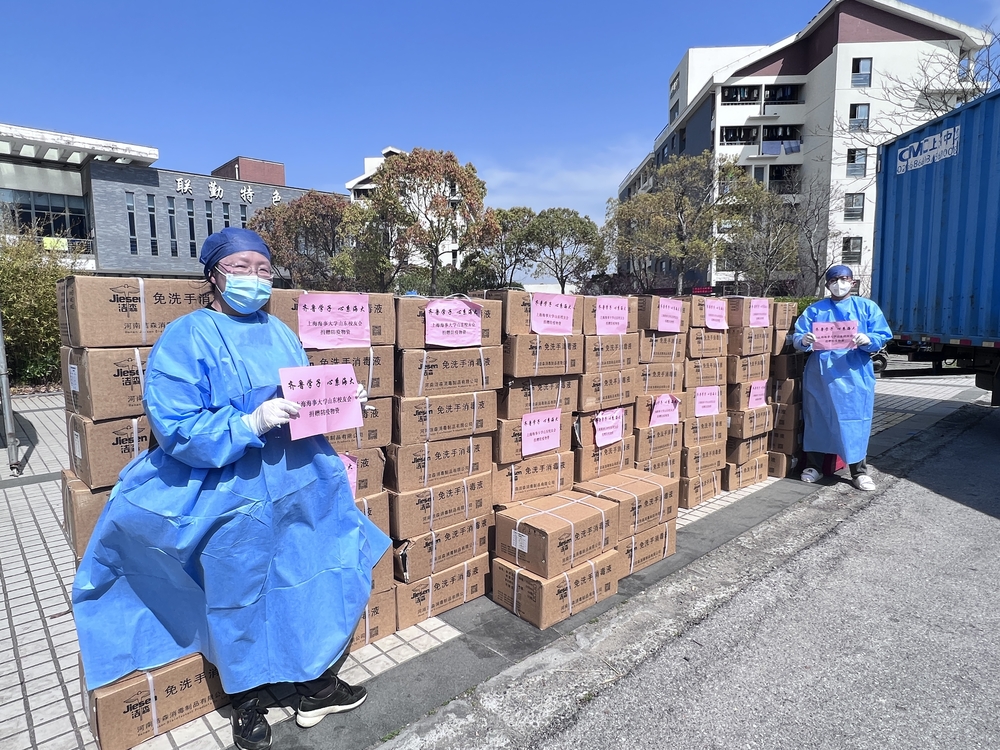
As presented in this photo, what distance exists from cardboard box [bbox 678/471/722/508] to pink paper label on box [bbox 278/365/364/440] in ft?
12.3

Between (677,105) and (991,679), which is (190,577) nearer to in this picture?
(991,679)

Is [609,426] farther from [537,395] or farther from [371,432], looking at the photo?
[371,432]

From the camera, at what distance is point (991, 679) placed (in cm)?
275

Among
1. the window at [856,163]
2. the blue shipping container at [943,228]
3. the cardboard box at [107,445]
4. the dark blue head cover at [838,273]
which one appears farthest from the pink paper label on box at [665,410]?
the window at [856,163]

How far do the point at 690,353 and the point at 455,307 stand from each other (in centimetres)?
273

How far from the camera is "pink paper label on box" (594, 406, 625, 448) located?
4.32 metres

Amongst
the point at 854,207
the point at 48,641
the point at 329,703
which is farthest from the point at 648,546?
the point at 854,207

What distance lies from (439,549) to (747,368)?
388 centimetres

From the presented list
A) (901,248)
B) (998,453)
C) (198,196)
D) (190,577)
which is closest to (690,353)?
(190,577)

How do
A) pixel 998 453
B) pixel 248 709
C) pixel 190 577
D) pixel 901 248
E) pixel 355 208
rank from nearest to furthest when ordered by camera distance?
pixel 190 577, pixel 248 709, pixel 998 453, pixel 901 248, pixel 355 208

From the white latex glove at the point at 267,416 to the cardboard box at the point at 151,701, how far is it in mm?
1220

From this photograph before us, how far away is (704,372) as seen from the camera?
17.6ft

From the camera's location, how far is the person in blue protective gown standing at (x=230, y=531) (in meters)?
2.08

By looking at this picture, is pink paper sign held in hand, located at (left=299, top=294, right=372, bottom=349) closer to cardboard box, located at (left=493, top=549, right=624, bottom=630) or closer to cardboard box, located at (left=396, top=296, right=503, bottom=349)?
cardboard box, located at (left=396, top=296, right=503, bottom=349)
